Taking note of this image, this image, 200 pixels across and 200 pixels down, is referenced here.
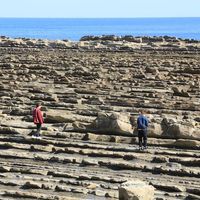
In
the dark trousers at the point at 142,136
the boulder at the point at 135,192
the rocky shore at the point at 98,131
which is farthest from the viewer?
the dark trousers at the point at 142,136

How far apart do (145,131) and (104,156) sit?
124cm

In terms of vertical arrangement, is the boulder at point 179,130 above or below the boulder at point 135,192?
above

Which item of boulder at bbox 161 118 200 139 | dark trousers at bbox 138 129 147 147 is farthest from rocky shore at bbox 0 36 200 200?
dark trousers at bbox 138 129 147 147

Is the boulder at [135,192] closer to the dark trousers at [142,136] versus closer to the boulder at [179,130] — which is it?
the dark trousers at [142,136]

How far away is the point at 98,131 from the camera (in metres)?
17.4

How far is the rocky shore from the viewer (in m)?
12.8

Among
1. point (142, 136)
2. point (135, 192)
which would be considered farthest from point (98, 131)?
point (135, 192)

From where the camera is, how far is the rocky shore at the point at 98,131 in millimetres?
12758

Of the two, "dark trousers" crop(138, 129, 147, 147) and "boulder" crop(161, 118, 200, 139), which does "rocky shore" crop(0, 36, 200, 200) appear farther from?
"dark trousers" crop(138, 129, 147, 147)

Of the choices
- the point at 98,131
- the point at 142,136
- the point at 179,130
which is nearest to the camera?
the point at 142,136

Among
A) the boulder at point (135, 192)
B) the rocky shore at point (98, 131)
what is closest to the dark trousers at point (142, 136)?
the rocky shore at point (98, 131)

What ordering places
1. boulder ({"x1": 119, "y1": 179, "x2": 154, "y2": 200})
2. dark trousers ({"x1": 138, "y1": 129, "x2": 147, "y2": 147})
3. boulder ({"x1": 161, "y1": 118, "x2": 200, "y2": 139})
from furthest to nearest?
boulder ({"x1": 161, "y1": 118, "x2": 200, "y2": 139}), dark trousers ({"x1": 138, "y1": 129, "x2": 147, "y2": 147}), boulder ({"x1": 119, "y1": 179, "x2": 154, "y2": 200})

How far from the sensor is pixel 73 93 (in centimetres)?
2464

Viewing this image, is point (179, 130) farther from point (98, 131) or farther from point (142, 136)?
point (98, 131)
